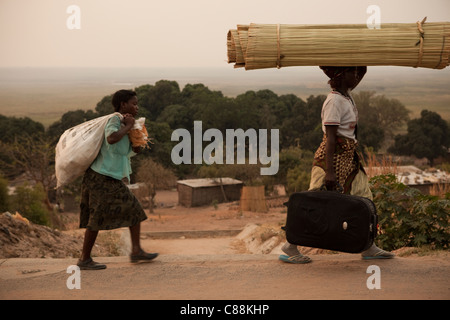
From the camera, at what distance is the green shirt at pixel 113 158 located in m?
3.76

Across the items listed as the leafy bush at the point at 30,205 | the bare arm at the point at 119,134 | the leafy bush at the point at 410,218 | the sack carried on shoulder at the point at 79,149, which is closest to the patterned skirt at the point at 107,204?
the sack carried on shoulder at the point at 79,149

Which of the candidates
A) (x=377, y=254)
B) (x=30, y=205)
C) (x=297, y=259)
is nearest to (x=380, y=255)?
(x=377, y=254)

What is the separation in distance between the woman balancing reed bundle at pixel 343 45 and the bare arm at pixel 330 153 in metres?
0.46

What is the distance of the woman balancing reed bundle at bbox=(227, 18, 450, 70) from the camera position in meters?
3.42

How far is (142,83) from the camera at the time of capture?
37.5m

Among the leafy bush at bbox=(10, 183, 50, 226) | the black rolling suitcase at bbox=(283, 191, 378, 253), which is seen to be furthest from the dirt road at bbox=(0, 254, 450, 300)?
the leafy bush at bbox=(10, 183, 50, 226)

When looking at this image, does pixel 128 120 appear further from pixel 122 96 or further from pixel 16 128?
pixel 16 128

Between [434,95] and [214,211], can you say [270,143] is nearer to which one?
[214,211]

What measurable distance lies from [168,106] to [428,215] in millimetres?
28446

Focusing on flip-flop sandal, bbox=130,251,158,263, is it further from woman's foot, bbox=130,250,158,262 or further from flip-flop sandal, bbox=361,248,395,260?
flip-flop sandal, bbox=361,248,395,260

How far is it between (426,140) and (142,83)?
19.7 meters

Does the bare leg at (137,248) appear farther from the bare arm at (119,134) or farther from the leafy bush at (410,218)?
Result: the leafy bush at (410,218)

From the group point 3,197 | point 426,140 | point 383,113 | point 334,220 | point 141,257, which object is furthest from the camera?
point 383,113

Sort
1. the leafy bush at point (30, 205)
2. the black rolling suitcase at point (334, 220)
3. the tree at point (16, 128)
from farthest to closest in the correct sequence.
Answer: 1. the tree at point (16, 128)
2. the leafy bush at point (30, 205)
3. the black rolling suitcase at point (334, 220)
